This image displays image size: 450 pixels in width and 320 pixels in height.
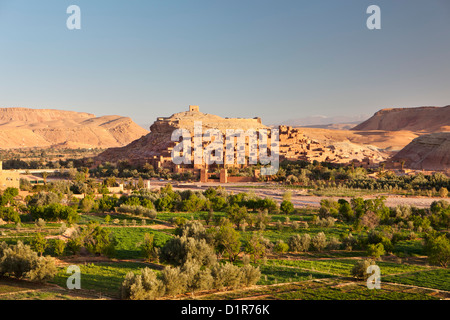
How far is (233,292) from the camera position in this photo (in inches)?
459

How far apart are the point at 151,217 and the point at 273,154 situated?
38488 millimetres

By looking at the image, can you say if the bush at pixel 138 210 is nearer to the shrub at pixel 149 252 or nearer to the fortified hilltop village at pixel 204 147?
the shrub at pixel 149 252

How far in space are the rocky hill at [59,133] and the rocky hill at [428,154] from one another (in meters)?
77.8

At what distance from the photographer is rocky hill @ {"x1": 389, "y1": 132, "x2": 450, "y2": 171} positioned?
182 feet

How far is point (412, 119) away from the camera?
139m

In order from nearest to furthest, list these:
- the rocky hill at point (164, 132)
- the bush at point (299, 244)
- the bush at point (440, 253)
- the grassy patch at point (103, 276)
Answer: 1. the grassy patch at point (103, 276)
2. the bush at point (440, 253)
3. the bush at point (299, 244)
4. the rocky hill at point (164, 132)

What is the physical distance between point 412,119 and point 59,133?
4185 inches

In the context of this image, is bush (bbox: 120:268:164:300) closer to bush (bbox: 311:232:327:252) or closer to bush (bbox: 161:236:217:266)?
bush (bbox: 161:236:217:266)

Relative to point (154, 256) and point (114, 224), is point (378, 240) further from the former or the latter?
point (114, 224)

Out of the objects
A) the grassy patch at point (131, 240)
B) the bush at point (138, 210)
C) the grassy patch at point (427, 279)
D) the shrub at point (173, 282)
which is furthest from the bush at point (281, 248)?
the bush at point (138, 210)

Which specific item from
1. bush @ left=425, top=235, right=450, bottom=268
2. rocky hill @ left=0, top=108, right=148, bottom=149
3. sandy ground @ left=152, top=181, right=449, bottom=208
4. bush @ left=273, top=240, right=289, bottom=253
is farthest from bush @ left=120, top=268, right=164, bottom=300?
rocky hill @ left=0, top=108, right=148, bottom=149

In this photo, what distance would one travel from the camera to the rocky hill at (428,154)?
55375 millimetres

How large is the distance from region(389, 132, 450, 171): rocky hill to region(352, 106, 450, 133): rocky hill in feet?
199

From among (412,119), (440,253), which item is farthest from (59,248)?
(412,119)
